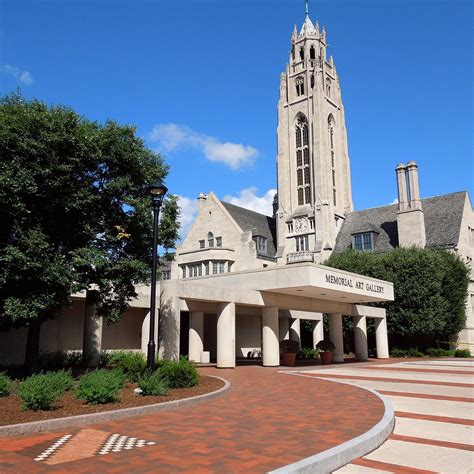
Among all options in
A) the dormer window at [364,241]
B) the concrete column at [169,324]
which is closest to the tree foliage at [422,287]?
the dormer window at [364,241]

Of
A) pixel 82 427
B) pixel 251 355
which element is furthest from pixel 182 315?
pixel 82 427

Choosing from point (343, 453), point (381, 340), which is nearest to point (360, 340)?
point (381, 340)

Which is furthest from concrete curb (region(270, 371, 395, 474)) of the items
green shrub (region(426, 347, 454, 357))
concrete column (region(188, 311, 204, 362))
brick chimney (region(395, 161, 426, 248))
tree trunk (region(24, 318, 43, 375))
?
brick chimney (region(395, 161, 426, 248))

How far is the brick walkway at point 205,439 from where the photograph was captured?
6352mm

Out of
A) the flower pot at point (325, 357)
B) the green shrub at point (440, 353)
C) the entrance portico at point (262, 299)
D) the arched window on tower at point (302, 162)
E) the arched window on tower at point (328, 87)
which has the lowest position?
the green shrub at point (440, 353)

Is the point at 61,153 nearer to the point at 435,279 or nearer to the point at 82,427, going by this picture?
the point at 82,427

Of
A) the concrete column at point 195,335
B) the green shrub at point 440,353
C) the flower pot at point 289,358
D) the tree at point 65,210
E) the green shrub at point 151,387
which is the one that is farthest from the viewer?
the green shrub at point 440,353

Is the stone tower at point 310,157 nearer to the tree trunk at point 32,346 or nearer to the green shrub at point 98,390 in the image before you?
the tree trunk at point 32,346

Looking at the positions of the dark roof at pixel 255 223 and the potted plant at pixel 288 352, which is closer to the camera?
the potted plant at pixel 288 352

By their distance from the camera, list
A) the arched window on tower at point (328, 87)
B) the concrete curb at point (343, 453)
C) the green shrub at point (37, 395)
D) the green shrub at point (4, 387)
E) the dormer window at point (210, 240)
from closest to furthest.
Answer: the concrete curb at point (343, 453) < the green shrub at point (37, 395) < the green shrub at point (4, 387) < the dormer window at point (210, 240) < the arched window on tower at point (328, 87)

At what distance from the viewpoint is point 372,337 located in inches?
1745

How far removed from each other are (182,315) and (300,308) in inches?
347

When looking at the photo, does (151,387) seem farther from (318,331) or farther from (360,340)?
(318,331)

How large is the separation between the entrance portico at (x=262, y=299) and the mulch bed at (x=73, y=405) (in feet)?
26.0
